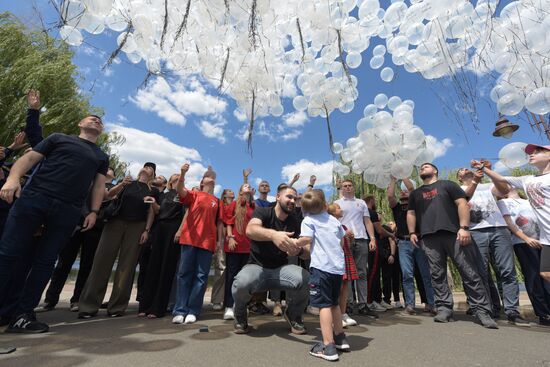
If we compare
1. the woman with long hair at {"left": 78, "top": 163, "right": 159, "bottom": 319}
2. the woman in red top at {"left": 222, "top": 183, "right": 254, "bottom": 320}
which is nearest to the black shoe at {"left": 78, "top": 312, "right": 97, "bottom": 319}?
the woman with long hair at {"left": 78, "top": 163, "right": 159, "bottom": 319}

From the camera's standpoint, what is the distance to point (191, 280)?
11.2 feet

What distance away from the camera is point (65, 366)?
1868 millimetres

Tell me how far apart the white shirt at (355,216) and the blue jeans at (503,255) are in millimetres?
1366

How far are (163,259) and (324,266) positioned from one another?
7.43ft

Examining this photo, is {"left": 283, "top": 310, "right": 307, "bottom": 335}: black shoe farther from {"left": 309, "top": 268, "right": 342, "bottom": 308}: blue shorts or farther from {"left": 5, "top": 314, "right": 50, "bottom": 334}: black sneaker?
{"left": 5, "top": 314, "right": 50, "bottom": 334}: black sneaker

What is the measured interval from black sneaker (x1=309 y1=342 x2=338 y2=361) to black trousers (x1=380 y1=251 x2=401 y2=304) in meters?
3.02

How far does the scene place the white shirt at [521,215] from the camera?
151 inches

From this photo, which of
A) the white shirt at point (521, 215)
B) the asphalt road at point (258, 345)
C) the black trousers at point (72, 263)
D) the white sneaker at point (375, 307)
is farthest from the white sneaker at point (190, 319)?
the white shirt at point (521, 215)

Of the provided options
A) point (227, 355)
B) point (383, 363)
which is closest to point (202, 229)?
point (227, 355)

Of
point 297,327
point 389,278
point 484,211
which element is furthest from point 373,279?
point 297,327

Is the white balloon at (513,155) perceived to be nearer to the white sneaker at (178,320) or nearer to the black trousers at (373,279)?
the black trousers at (373,279)

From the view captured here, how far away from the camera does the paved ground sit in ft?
6.60

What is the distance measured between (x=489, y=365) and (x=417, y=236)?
2230 mm

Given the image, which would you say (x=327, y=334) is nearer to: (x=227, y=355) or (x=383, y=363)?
(x=383, y=363)
